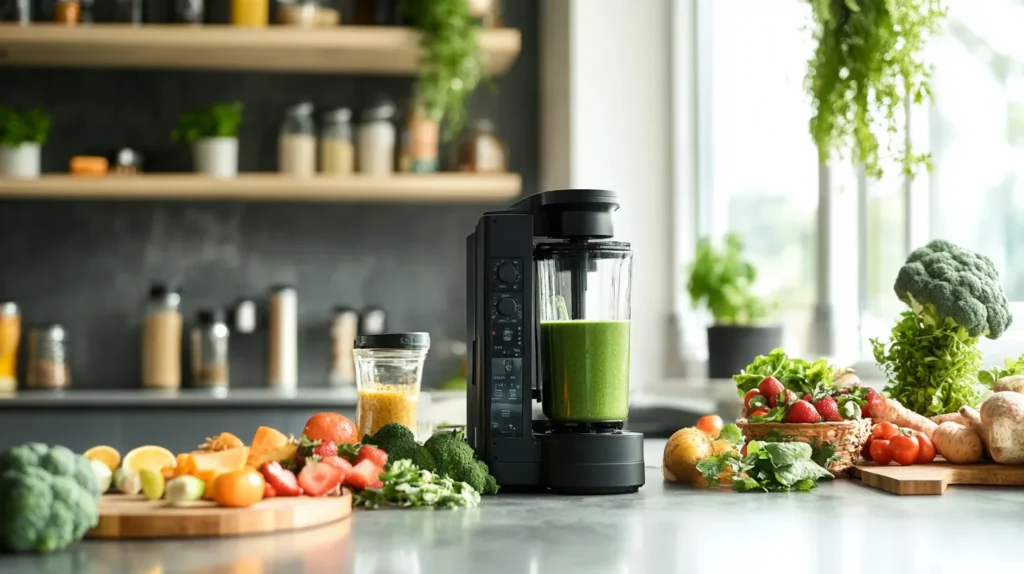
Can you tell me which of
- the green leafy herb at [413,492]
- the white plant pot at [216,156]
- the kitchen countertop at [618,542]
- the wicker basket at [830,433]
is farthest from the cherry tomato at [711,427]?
the white plant pot at [216,156]

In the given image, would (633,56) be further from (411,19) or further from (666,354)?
(666,354)

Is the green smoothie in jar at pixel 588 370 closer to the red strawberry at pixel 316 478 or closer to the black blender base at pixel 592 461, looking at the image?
the black blender base at pixel 592 461

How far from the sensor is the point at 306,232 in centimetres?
456

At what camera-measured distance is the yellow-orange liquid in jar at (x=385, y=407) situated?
184 centimetres

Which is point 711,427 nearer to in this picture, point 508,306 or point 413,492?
point 508,306

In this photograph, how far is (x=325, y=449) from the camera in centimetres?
151

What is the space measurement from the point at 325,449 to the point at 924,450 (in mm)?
937

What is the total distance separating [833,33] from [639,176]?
2.23 m

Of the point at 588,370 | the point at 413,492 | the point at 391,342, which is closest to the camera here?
the point at 413,492

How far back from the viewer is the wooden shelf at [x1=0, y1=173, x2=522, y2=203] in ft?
13.5

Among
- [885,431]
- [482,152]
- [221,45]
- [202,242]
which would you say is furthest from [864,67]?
[202,242]

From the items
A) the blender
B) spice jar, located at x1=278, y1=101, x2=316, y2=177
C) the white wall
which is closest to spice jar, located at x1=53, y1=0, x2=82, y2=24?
spice jar, located at x1=278, y1=101, x2=316, y2=177

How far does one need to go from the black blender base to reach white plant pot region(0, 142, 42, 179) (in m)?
3.20

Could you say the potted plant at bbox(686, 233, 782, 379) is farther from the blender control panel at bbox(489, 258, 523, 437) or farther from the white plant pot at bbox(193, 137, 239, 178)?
the blender control panel at bbox(489, 258, 523, 437)
